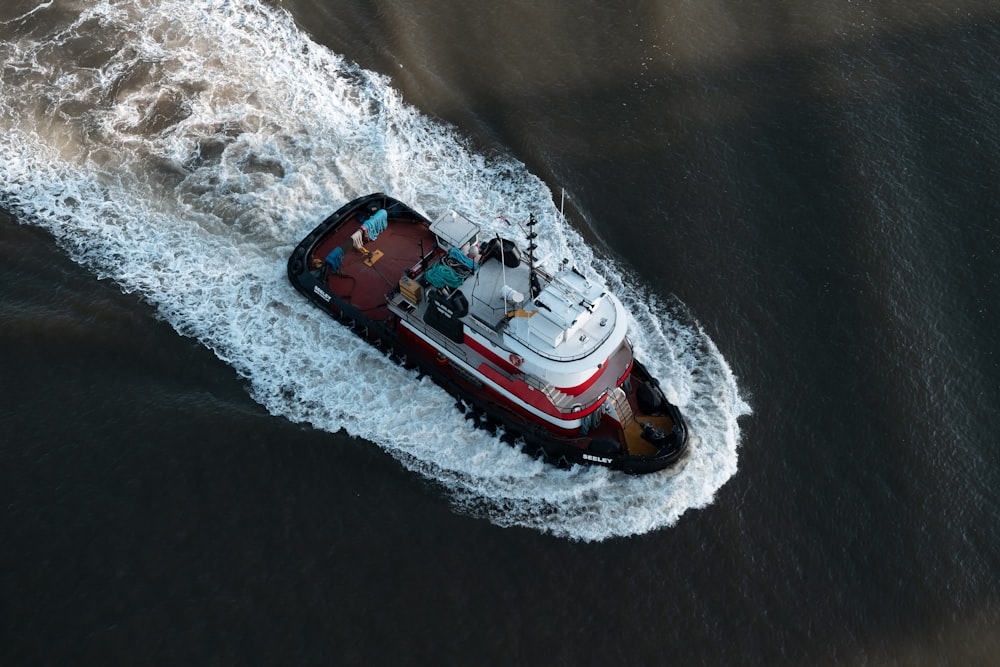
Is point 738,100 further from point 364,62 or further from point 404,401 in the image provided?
point 404,401

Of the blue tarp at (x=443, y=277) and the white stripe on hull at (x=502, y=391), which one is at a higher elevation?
the blue tarp at (x=443, y=277)

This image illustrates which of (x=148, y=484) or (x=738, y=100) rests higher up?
(x=148, y=484)

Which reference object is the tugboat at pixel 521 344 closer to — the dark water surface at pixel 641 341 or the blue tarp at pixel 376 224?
the dark water surface at pixel 641 341

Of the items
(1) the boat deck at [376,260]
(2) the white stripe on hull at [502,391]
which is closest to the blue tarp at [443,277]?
(1) the boat deck at [376,260]

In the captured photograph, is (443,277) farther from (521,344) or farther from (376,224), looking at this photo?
(376,224)

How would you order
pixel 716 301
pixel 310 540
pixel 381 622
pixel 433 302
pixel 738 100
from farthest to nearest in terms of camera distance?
pixel 738 100
pixel 716 301
pixel 433 302
pixel 310 540
pixel 381 622

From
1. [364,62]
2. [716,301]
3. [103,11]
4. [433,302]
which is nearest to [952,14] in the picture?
[716,301]

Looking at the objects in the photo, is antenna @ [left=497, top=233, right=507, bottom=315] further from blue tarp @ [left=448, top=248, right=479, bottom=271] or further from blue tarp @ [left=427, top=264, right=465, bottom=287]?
blue tarp @ [left=427, top=264, right=465, bottom=287]

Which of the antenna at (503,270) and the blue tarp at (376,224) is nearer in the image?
the antenna at (503,270)
